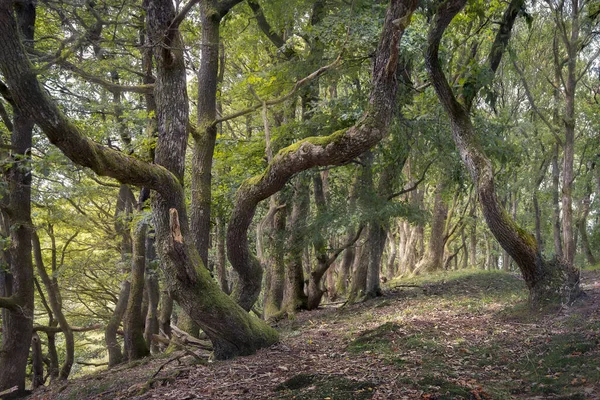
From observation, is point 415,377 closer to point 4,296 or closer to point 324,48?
point 324,48

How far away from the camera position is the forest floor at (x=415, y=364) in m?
4.65

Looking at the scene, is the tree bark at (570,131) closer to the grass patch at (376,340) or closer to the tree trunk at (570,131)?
the tree trunk at (570,131)

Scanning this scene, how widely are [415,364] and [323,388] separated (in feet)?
4.46

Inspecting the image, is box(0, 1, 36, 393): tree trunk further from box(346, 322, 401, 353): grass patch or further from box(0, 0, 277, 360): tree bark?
box(346, 322, 401, 353): grass patch

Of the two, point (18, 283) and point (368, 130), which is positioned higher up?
point (368, 130)

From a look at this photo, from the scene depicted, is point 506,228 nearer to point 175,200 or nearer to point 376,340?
point 376,340

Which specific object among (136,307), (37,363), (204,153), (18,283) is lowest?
(37,363)

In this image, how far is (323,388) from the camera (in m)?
4.79

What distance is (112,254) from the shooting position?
1794cm

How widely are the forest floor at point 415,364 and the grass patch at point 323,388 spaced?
1 centimetres

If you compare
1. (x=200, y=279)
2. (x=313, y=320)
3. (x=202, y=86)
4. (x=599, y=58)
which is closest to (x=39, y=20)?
(x=202, y=86)

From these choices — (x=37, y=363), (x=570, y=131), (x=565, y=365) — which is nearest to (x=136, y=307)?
(x=37, y=363)

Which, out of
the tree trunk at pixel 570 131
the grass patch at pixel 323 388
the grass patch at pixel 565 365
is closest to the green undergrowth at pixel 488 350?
the grass patch at pixel 565 365

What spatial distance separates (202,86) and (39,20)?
4.60 metres
